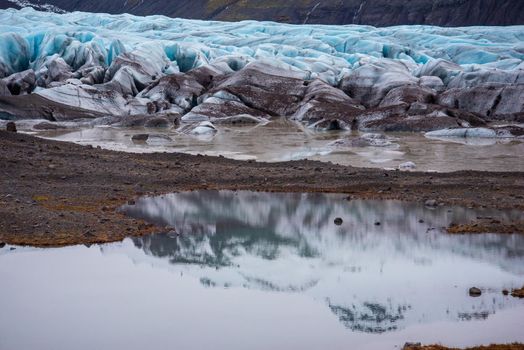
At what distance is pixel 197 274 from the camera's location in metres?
11.3

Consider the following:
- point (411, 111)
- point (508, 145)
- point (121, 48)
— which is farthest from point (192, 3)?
point (508, 145)

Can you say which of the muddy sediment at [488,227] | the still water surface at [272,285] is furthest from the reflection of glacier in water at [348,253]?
the muddy sediment at [488,227]

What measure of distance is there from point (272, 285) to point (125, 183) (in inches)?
349

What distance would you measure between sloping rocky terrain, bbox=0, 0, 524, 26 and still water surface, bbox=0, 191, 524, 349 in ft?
320

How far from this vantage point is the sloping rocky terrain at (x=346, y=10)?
10744cm

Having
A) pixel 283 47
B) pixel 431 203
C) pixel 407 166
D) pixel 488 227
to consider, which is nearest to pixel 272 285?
pixel 488 227

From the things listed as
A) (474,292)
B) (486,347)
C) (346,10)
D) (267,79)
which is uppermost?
(486,347)

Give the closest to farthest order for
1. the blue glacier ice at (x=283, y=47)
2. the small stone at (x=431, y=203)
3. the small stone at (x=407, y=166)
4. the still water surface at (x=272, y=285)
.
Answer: the still water surface at (x=272, y=285) → the small stone at (x=431, y=203) → the small stone at (x=407, y=166) → the blue glacier ice at (x=283, y=47)

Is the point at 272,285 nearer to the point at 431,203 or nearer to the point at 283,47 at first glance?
the point at 431,203

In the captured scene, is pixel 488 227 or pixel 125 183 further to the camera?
pixel 125 183

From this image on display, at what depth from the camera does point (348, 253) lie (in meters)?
12.5

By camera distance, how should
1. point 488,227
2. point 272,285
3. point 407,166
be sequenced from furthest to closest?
point 407,166 < point 488,227 < point 272,285

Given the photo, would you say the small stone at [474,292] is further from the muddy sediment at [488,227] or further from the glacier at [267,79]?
the glacier at [267,79]

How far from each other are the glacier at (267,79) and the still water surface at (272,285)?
77.4 feet
